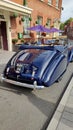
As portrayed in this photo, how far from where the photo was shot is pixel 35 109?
305cm

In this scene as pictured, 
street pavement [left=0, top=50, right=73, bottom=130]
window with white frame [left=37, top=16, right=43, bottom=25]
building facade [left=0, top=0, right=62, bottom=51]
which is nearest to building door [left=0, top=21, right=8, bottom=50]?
building facade [left=0, top=0, right=62, bottom=51]

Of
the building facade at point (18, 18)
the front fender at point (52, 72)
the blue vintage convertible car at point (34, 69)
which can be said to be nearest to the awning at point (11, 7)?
the building facade at point (18, 18)

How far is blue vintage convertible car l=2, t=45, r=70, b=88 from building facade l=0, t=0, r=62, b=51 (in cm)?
421

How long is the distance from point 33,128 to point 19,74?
5.03 feet

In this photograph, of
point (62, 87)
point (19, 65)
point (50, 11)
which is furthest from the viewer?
point (50, 11)

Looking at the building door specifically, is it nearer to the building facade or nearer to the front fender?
the building facade

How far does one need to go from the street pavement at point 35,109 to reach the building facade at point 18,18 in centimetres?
502

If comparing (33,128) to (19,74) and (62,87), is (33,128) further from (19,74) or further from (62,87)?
(62,87)

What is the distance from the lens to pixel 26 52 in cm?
441

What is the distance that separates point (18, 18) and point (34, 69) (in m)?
7.97

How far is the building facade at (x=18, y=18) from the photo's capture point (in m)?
8.41

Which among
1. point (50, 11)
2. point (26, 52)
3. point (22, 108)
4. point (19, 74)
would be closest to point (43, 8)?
point (50, 11)

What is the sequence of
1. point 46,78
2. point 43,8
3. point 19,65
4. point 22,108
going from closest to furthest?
point 22,108
point 46,78
point 19,65
point 43,8

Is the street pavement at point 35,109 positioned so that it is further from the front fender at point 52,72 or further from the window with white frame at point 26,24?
the window with white frame at point 26,24
